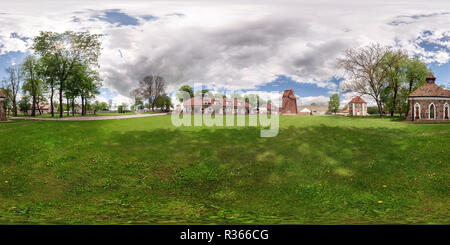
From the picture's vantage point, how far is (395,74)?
85.4 ft

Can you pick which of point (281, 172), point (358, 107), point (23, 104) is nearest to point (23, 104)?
point (23, 104)

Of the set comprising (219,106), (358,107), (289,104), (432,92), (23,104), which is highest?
(358,107)

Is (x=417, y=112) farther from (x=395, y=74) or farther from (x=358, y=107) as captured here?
(x=358, y=107)

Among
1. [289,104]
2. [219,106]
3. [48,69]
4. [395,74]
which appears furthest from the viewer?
[289,104]

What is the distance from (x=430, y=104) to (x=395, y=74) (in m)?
12.4

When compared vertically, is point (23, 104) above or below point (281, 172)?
above

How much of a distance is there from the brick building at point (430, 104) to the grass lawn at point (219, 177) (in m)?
3.90

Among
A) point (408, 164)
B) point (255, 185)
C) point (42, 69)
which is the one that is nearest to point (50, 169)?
point (255, 185)

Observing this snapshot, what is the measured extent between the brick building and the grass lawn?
390 centimetres

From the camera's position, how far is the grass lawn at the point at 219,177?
5.57 meters

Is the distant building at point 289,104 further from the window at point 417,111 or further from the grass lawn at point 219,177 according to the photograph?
the grass lawn at point 219,177

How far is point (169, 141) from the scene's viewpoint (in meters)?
11.7

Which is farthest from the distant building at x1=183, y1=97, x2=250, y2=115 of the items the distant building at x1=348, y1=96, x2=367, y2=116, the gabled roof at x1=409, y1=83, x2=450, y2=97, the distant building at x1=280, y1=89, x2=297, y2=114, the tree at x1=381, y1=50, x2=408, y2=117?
the distant building at x1=348, y1=96, x2=367, y2=116

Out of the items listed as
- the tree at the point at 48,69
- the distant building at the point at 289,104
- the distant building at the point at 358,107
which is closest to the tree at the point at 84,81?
the tree at the point at 48,69
